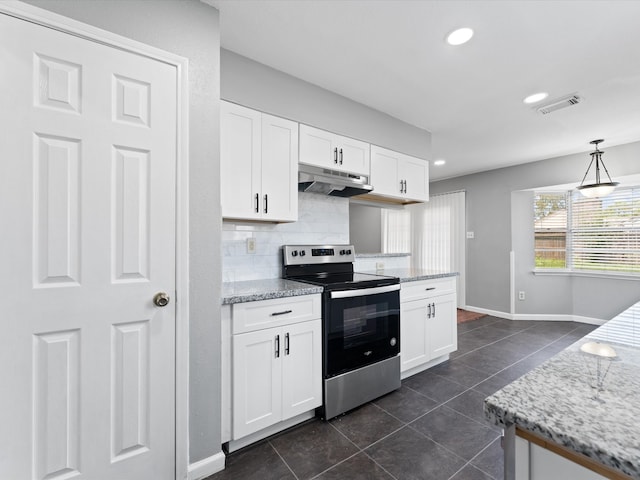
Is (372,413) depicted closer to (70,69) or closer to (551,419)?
(551,419)

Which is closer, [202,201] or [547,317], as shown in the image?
[202,201]

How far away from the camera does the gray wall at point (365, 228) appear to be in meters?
3.15

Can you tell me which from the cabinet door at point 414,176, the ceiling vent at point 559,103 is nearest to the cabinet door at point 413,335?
the cabinet door at point 414,176

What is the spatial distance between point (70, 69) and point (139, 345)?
128 centimetres

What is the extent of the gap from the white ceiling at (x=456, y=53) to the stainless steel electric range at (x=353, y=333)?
4.79ft

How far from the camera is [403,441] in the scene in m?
1.89

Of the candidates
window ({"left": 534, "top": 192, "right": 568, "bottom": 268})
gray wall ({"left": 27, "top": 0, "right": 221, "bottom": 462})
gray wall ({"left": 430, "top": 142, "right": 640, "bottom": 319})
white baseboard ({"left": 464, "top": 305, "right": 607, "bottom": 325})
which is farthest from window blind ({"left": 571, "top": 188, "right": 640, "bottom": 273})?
gray wall ({"left": 27, "top": 0, "right": 221, "bottom": 462})

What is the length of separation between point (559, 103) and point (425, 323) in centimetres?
237

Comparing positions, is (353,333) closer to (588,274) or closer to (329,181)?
(329,181)

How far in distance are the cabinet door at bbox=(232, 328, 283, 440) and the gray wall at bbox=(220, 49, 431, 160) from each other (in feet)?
5.23

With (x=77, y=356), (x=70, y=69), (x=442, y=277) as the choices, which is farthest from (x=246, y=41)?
(x=442, y=277)

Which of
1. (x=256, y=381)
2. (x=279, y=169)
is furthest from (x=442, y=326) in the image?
(x=279, y=169)

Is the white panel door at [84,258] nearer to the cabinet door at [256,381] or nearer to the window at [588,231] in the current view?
the cabinet door at [256,381]

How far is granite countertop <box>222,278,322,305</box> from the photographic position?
5.76 ft
